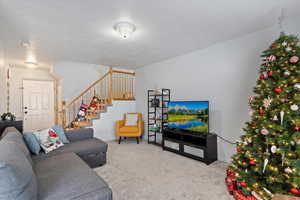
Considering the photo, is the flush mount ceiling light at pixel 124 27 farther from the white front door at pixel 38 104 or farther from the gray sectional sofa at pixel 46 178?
the white front door at pixel 38 104

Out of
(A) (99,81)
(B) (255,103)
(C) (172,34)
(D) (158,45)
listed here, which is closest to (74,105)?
(A) (99,81)

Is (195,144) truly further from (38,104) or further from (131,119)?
(38,104)

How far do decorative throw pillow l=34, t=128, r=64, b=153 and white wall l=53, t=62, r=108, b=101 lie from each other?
2.52 meters

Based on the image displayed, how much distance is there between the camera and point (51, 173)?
1.69 meters

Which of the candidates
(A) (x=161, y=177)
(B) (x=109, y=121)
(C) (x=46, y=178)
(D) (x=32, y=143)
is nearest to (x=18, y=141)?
(D) (x=32, y=143)

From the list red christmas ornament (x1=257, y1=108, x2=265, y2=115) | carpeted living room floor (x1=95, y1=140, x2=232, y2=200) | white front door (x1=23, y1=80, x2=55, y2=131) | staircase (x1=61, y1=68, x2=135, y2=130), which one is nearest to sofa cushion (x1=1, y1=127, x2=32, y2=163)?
carpeted living room floor (x1=95, y1=140, x2=232, y2=200)

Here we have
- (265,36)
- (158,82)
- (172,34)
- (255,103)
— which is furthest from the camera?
(158,82)

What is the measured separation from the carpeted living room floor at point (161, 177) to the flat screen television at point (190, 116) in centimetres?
69

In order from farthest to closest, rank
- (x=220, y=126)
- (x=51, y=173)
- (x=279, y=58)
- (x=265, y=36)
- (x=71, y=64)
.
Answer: (x=71, y=64) < (x=220, y=126) < (x=265, y=36) < (x=279, y=58) < (x=51, y=173)

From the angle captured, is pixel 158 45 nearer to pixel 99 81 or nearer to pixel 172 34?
pixel 172 34

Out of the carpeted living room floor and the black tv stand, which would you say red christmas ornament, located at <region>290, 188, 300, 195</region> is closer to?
the carpeted living room floor

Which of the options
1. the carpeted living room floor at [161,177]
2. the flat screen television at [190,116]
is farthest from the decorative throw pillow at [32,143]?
the flat screen television at [190,116]

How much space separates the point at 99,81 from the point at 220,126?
3.95m

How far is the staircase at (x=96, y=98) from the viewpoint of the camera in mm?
4758
